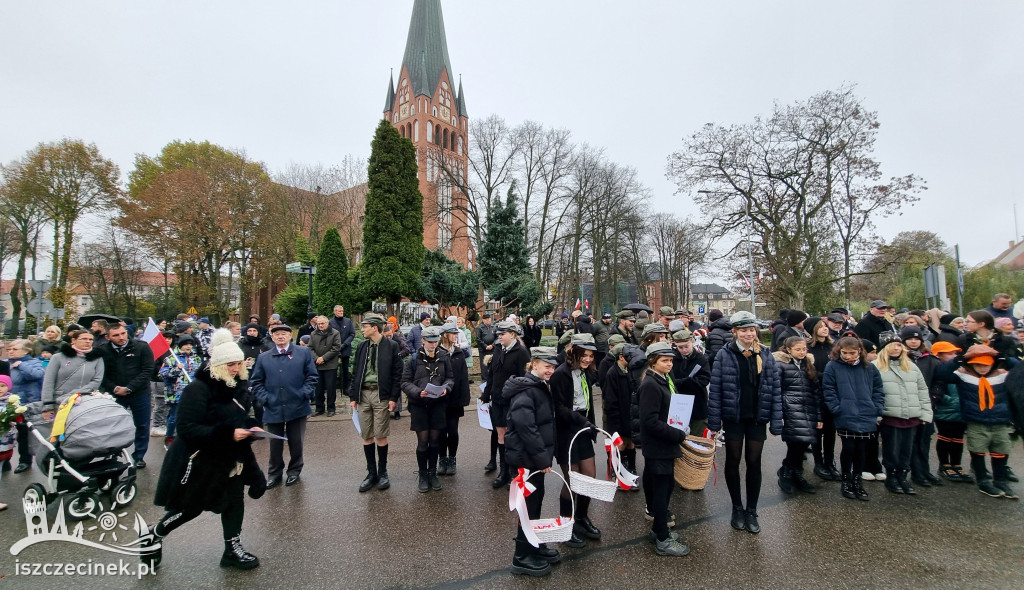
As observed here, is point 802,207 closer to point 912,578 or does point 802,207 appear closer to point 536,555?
point 912,578

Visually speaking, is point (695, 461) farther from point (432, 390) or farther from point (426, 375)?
point (426, 375)

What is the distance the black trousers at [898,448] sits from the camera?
17.4 feet

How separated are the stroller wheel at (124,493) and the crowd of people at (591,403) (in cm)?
82

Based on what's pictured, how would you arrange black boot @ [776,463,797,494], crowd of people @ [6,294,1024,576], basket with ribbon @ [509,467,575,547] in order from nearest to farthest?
basket with ribbon @ [509,467,575,547] → crowd of people @ [6,294,1024,576] → black boot @ [776,463,797,494]

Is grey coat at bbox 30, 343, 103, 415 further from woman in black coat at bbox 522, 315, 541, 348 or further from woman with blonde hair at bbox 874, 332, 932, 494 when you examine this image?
woman in black coat at bbox 522, 315, 541, 348

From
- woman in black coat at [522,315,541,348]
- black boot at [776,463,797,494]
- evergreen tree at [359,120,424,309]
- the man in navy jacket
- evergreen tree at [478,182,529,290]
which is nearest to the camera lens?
black boot at [776,463,797,494]

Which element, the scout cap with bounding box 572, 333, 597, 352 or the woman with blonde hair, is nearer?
the scout cap with bounding box 572, 333, 597, 352

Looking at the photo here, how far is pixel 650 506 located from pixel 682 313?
5.47 metres

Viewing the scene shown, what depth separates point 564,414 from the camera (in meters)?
4.16

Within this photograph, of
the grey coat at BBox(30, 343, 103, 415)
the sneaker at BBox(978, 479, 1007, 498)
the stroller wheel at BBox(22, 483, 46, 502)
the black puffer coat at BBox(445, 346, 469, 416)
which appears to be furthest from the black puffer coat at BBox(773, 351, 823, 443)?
the grey coat at BBox(30, 343, 103, 415)

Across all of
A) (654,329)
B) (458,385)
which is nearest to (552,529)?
(654,329)

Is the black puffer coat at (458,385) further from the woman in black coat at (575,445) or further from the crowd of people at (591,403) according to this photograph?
Answer: the woman in black coat at (575,445)

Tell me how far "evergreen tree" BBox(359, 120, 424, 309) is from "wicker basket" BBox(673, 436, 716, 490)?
2014 cm

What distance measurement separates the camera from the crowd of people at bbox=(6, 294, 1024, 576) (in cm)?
369
